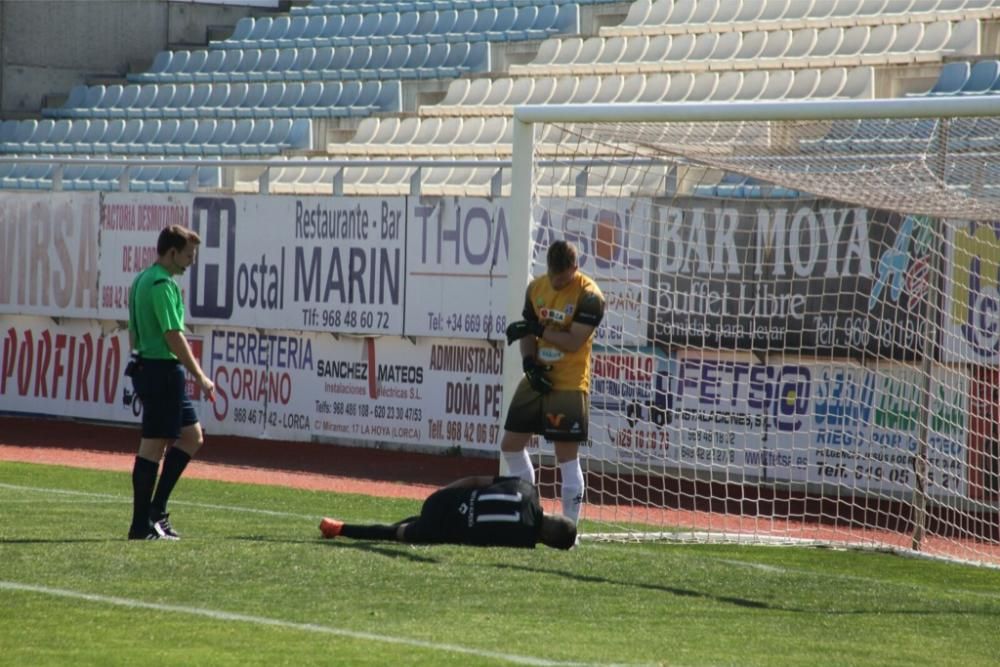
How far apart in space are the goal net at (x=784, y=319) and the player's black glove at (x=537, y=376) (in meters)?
0.80

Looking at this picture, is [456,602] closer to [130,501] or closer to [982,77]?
[130,501]

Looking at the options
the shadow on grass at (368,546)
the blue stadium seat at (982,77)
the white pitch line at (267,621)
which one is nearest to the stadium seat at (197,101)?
the blue stadium seat at (982,77)

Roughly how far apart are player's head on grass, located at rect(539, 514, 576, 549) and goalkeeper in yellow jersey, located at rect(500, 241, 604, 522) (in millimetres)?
528

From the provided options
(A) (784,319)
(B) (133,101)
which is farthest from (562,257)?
(B) (133,101)

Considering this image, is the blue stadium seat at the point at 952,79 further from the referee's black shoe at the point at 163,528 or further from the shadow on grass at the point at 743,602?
the referee's black shoe at the point at 163,528

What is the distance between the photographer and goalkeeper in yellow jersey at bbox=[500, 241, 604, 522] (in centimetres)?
1048

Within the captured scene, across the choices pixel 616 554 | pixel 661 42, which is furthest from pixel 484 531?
pixel 661 42

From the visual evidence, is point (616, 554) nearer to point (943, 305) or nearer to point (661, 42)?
point (943, 305)

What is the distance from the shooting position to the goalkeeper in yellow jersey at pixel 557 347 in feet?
34.4

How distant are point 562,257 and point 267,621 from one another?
3538mm

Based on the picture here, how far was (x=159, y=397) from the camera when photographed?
10.1 meters

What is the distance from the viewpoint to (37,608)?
788cm

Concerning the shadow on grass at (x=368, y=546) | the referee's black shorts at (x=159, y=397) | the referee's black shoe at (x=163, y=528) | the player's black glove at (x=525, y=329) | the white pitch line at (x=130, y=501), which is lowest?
the white pitch line at (x=130, y=501)

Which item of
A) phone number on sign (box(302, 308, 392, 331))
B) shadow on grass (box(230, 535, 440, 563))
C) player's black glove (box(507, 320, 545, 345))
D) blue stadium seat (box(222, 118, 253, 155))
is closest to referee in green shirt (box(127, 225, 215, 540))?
shadow on grass (box(230, 535, 440, 563))
